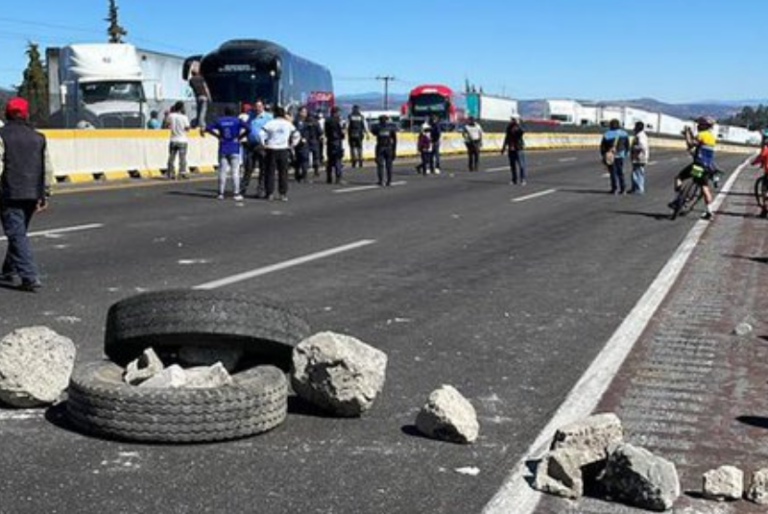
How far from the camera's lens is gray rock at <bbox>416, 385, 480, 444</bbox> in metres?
4.97

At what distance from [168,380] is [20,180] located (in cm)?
442

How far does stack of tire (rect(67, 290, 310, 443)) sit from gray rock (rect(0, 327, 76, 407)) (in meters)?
0.18

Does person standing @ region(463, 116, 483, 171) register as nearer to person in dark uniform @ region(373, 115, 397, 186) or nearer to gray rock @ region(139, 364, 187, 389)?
person in dark uniform @ region(373, 115, 397, 186)

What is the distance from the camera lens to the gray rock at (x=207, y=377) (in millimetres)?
5152

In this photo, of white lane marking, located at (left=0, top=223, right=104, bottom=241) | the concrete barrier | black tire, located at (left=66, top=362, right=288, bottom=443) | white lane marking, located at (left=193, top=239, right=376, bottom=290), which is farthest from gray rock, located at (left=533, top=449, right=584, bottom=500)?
the concrete barrier

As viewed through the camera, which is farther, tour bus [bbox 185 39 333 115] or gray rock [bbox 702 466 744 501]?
tour bus [bbox 185 39 333 115]

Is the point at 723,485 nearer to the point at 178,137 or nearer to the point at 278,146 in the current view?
the point at 278,146

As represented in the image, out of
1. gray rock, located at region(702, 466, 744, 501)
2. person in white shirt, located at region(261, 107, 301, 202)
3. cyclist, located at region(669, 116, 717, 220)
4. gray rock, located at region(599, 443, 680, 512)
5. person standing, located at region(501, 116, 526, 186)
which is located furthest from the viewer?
person standing, located at region(501, 116, 526, 186)

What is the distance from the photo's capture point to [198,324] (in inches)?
212

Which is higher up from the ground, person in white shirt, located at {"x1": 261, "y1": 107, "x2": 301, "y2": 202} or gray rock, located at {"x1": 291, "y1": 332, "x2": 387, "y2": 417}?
person in white shirt, located at {"x1": 261, "y1": 107, "x2": 301, "y2": 202}

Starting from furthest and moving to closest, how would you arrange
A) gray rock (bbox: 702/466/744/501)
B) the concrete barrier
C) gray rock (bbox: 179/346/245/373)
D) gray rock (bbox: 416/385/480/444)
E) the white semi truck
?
the white semi truck → the concrete barrier → gray rock (bbox: 179/346/245/373) → gray rock (bbox: 416/385/480/444) → gray rock (bbox: 702/466/744/501)

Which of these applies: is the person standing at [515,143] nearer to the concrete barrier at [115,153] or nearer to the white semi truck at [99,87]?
the concrete barrier at [115,153]

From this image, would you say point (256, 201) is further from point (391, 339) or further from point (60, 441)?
point (60, 441)

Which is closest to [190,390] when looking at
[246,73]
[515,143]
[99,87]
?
[515,143]
